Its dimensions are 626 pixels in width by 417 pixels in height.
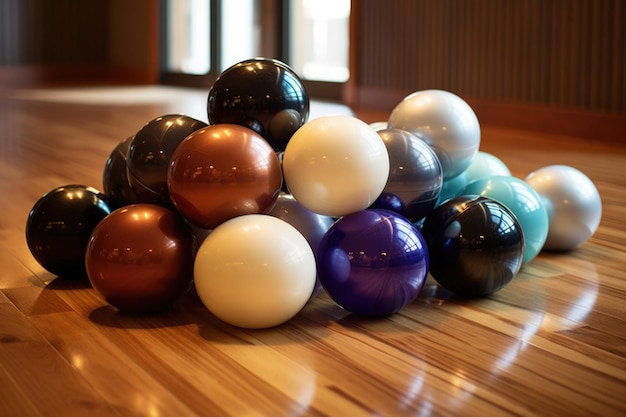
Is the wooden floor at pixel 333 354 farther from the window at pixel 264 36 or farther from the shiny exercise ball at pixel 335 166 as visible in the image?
the window at pixel 264 36

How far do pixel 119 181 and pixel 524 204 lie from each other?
1.02 meters

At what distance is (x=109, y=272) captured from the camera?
176 centimetres

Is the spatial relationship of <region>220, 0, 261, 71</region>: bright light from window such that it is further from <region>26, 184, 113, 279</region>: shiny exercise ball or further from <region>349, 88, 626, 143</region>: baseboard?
<region>26, 184, 113, 279</region>: shiny exercise ball

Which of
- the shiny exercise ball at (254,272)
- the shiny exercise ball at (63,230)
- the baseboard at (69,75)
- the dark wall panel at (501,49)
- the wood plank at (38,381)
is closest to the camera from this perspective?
the wood plank at (38,381)

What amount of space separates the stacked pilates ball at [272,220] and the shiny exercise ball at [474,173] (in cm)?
17

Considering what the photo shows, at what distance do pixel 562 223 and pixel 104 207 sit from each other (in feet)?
3.99

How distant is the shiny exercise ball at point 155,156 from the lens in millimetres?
1912

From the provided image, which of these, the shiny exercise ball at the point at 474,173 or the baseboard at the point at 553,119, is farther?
the baseboard at the point at 553,119

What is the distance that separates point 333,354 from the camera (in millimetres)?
1577

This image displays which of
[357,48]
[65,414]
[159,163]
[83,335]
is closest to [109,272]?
[83,335]

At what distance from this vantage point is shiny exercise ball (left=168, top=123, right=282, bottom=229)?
1.75 meters

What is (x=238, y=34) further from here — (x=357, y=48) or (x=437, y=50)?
(x=437, y=50)

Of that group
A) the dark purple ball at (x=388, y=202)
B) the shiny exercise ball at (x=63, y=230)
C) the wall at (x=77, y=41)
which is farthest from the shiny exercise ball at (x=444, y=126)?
the wall at (x=77, y=41)

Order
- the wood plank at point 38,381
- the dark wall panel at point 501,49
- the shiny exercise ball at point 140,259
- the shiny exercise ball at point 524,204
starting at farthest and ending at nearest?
the dark wall panel at point 501,49 < the shiny exercise ball at point 524,204 < the shiny exercise ball at point 140,259 < the wood plank at point 38,381
